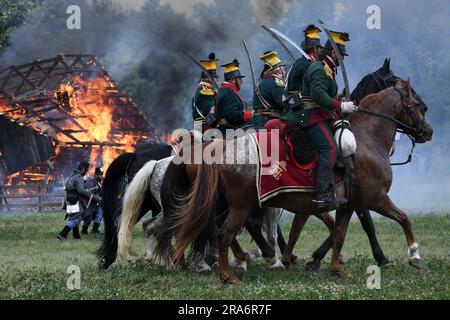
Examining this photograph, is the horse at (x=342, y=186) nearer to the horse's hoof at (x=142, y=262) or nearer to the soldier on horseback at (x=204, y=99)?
the horse's hoof at (x=142, y=262)

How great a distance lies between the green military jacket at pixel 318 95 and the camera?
10031mm

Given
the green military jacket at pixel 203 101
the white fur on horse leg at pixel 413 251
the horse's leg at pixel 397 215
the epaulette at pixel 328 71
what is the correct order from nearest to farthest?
the epaulette at pixel 328 71
the horse's leg at pixel 397 215
the white fur on horse leg at pixel 413 251
the green military jacket at pixel 203 101

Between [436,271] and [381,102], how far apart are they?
2341 mm

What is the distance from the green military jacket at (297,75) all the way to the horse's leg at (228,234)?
5.86 feet

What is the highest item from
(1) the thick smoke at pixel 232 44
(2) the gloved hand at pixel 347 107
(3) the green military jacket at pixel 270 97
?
(1) the thick smoke at pixel 232 44

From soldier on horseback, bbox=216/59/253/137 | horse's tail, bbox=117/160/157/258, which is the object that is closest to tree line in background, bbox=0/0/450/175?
soldier on horseback, bbox=216/59/253/137

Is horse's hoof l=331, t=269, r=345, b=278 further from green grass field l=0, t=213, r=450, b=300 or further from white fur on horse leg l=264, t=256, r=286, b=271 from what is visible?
white fur on horse leg l=264, t=256, r=286, b=271

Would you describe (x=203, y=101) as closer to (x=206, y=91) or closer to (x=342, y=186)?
(x=206, y=91)

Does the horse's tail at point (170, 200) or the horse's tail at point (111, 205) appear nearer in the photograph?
the horse's tail at point (170, 200)

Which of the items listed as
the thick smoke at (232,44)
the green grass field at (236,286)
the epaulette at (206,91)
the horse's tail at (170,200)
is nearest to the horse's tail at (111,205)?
the green grass field at (236,286)

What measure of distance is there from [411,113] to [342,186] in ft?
5.46

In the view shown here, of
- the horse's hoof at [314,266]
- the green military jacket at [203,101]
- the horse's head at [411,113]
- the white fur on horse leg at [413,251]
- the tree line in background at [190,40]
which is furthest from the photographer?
the tree line in background at [190,40]

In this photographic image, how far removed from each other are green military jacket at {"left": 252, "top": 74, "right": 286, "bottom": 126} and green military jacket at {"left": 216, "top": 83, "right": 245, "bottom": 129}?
0.45m
